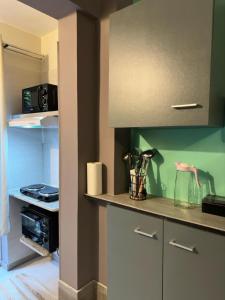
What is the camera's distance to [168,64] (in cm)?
114

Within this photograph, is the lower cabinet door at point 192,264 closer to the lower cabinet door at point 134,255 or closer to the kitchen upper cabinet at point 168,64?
the lower cabinet door at point 134,255

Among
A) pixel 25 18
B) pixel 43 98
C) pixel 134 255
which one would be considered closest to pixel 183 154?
pixel 134 255

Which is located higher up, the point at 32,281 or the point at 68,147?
the point at 68,147

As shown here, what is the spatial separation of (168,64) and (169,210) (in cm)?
80

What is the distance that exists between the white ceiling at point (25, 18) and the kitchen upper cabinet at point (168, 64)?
1075mm

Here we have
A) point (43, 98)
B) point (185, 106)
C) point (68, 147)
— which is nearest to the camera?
point (185, 106)

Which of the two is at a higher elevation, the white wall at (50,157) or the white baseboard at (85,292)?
the white wall at (50,157)

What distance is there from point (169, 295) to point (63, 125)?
1.26m

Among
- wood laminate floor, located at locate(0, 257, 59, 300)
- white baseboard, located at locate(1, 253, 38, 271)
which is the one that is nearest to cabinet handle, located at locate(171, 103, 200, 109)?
wood laminate floor, located at locate(0, 257, 59, 300)

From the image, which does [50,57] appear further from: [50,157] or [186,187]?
[186,187]

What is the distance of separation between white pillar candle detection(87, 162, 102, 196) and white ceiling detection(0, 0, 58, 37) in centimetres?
155

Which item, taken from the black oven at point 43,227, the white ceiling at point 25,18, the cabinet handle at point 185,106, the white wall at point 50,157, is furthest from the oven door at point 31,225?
the white ceiling at point 25,18

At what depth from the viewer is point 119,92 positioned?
136 centimetres

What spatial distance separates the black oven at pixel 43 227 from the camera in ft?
6.56
